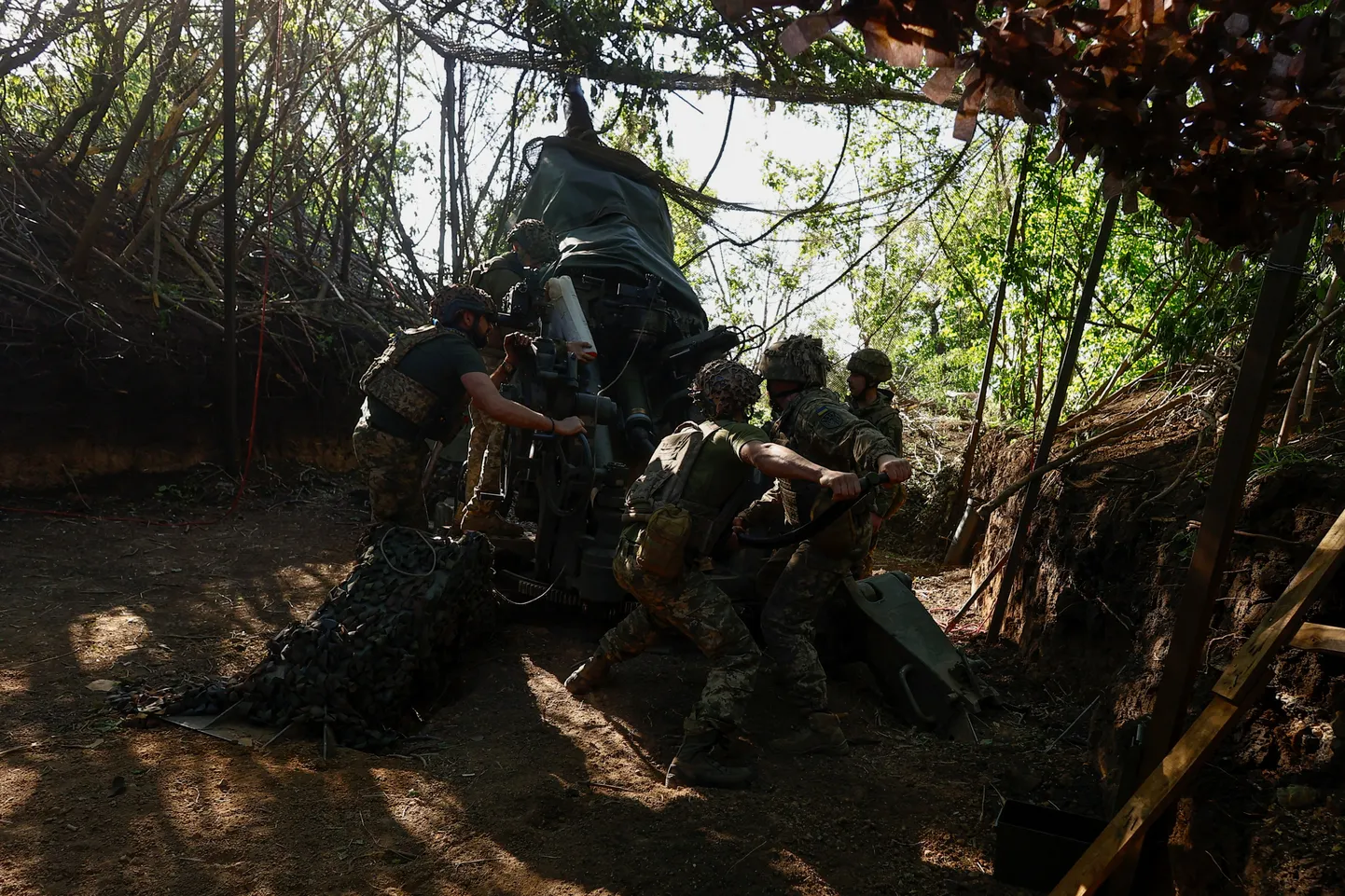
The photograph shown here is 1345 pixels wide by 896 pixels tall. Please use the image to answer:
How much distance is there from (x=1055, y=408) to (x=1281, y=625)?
268 cm

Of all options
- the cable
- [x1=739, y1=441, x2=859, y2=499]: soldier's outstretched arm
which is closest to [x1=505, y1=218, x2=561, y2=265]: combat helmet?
the cable

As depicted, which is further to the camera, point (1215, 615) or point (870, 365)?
point (870, 365)

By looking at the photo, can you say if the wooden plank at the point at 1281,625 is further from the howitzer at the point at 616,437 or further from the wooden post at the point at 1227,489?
the howitzer at the point at 616,437

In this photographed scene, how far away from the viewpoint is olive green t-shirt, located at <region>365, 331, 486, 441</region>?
4.80 metres

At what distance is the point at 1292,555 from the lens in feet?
10.6

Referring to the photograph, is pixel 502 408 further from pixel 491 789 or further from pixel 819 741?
pixel 819 741

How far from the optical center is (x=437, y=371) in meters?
4.80

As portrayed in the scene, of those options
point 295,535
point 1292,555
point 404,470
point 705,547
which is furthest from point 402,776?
point 295,535

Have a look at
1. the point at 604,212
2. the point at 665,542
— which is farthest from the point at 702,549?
the point at 604,212

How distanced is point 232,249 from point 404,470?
3.47 metres

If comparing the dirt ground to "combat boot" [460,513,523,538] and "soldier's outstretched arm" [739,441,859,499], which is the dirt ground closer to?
"combat boot" [460,513,523,538]

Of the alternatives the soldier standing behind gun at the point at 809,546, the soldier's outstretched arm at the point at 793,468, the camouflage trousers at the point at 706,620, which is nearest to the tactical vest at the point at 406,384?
the camouflage trousers at the point at 706,620

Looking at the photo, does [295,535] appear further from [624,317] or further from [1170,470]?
[1170,470]

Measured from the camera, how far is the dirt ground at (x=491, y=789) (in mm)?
2924
